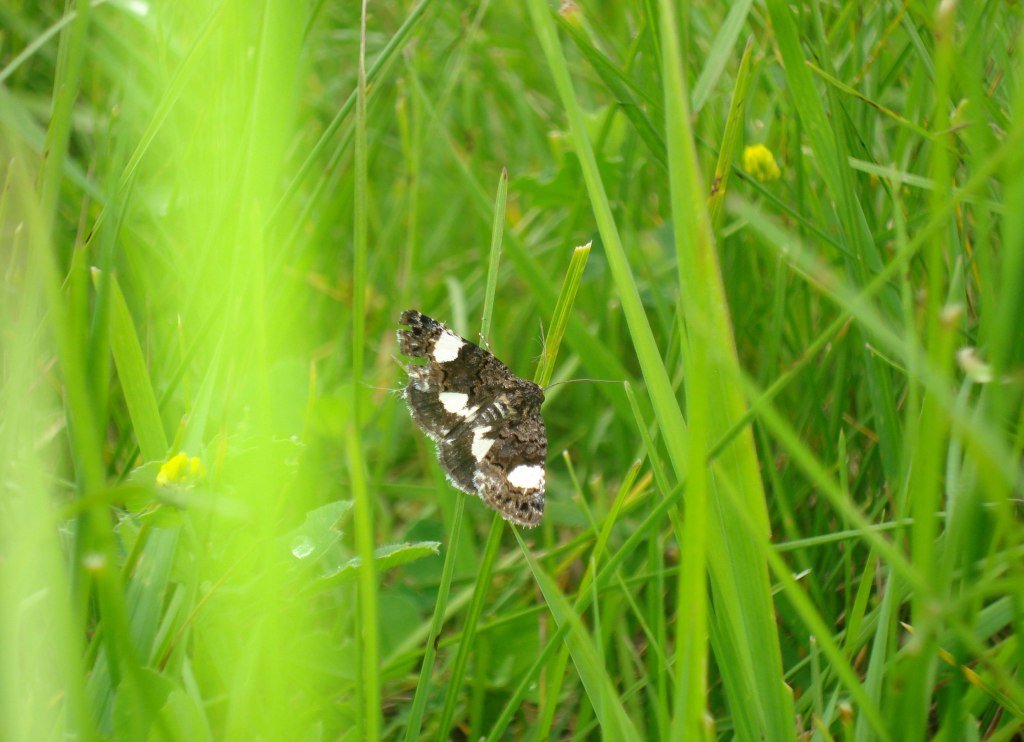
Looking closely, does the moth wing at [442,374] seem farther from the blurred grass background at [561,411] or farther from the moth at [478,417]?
the blurred grass background at [561,411]

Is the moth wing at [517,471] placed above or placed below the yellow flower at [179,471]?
below

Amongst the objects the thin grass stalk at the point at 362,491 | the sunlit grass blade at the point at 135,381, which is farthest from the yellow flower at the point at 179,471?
the thin grass stalk at the point at 362,491

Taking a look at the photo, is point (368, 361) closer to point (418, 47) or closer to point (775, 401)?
point (418, 47)

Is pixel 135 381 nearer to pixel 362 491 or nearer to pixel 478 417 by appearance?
pixel 362 491

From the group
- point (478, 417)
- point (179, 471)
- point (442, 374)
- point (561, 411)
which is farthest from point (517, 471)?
point (561, 411)

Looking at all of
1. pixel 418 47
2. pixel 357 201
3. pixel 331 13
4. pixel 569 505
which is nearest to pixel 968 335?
pixel 569 505

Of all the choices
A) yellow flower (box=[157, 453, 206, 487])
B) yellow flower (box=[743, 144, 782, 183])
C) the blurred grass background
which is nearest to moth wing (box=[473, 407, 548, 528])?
the blurred grass background

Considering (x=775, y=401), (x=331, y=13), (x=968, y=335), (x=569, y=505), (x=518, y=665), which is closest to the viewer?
(x=968, y=335)
